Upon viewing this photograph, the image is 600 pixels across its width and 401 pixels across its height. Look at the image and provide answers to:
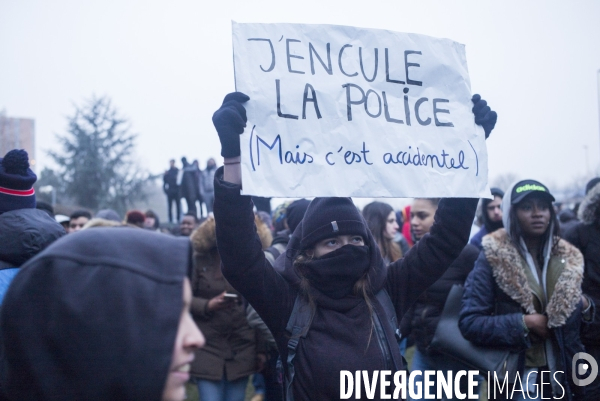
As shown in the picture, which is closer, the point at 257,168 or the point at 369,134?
the point at 257,168

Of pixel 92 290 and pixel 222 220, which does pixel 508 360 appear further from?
pixel 92 290

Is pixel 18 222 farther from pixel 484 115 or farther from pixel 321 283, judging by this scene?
pixel 484 115

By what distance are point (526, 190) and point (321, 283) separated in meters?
1.87

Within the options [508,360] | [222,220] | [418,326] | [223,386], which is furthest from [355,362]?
[223,386]

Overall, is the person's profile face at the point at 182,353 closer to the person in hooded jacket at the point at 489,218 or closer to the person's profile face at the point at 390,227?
the person's profile face at the point at 390,227

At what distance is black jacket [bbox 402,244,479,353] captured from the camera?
405 centimetres

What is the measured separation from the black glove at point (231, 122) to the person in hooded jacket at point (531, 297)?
208 cm

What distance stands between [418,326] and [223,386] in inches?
62.8

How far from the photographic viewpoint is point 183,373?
4.39ft

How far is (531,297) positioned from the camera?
11.1ft

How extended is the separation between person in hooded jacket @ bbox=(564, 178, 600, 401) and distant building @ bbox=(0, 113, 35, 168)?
166 ft

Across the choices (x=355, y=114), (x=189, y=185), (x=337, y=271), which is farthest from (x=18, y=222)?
(x=189, y=185)

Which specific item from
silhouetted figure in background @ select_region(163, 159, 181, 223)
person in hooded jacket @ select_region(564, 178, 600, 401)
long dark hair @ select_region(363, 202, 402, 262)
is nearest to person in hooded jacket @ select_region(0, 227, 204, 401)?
person in hooded jacket @ select_region(564, 178, 600, 401)

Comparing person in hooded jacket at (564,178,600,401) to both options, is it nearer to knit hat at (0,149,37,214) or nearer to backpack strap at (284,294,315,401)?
backpack strap at (284,294,315,401)
